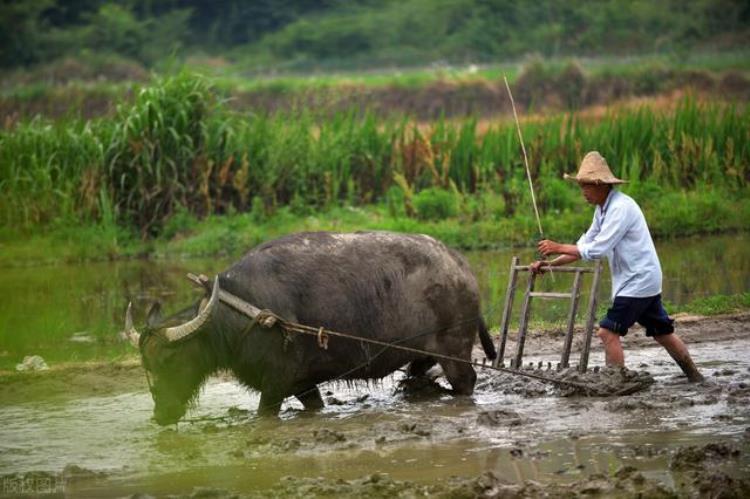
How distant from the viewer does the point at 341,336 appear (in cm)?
815

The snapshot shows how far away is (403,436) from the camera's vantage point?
746cm

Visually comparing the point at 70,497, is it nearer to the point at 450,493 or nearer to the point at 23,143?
the point at 450,493

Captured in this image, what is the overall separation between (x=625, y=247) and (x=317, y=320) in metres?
2.20

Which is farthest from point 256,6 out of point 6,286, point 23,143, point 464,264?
point 464,264

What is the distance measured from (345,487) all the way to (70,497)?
5.18 ft

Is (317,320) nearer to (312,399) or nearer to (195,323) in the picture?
(312,399)

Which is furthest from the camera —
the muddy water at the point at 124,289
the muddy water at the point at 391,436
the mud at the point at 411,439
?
the muddy water at the point at 124,289

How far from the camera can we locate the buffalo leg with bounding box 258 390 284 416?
8164 mm

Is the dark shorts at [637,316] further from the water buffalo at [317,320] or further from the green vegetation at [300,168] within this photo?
the green vegetation at [300,168]

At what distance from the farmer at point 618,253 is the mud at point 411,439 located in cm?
38

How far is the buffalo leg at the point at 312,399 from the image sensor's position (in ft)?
27.8

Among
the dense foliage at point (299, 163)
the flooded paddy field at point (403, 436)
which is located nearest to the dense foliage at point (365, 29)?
the dense foliage at point (299, 163)

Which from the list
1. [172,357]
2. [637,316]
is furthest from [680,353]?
[172,357]

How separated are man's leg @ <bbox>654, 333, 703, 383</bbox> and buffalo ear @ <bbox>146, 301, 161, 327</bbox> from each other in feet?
11.5
